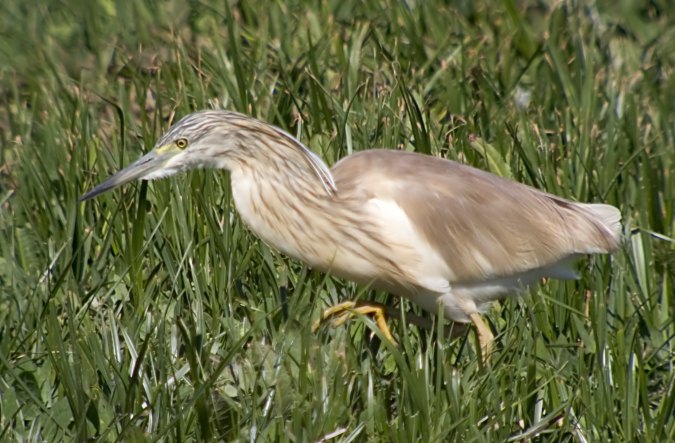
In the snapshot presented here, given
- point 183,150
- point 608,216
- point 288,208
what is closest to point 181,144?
point 183,150

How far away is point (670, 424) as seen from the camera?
10.8ft

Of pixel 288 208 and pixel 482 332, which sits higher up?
pixel 288 208

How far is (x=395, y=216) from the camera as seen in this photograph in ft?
12.2

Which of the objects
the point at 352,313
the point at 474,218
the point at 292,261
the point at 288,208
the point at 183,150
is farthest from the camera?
the point at 292,261

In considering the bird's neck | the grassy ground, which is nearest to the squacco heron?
the bird's neck

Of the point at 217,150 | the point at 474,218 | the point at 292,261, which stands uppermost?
the point at 217,150

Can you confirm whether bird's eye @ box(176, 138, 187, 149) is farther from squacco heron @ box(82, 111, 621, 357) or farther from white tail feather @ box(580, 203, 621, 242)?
white tail feather @ box(580, 203, 621, 242)

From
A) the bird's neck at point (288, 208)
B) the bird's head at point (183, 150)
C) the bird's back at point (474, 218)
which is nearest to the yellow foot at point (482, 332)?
the bird's back at point (474, 218)

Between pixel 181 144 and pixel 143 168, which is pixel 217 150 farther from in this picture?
pixel 143 168

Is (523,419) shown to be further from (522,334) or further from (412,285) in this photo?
(412,285)

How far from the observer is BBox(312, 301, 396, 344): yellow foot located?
3.65 metres

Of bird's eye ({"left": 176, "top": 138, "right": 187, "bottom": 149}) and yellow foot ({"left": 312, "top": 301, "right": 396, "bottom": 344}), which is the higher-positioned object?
bird's eye ({"left": 176, "top": 138, "right": 187, "bottom": 149})

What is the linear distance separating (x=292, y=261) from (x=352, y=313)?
A: 71 cm

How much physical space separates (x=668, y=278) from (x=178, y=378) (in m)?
1.56
